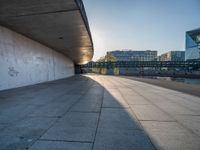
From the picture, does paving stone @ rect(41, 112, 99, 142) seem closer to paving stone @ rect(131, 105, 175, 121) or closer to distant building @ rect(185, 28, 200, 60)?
paving stone @ rect(131, 105, 175, 121)

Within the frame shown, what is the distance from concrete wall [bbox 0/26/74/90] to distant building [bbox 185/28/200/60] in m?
100.0

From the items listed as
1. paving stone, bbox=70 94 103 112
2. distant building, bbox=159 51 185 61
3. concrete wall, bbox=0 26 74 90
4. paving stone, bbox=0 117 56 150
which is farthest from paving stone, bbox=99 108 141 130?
distant building, bbox=159 51 185 61

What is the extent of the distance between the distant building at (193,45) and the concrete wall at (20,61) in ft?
328

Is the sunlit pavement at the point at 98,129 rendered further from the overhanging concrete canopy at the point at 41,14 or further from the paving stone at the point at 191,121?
the overhanging concrete canopy at the point at 41,14

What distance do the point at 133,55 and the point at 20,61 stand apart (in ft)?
597

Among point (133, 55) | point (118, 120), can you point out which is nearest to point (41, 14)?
point (118, 120)

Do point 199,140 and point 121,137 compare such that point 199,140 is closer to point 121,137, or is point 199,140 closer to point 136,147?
point 136,147

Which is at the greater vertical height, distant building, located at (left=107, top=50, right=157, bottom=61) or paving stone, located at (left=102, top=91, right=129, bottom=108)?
distant building, located at (left=107, top=50, right=157, bottom=61)

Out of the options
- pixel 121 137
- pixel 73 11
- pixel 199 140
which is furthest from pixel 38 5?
pixel 199 140

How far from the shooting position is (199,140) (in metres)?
3.37

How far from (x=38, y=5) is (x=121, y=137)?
25.9 feet

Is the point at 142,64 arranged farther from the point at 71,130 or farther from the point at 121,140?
the point at 121,140

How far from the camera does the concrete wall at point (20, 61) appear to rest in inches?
449

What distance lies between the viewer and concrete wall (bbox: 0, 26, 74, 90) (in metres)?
11.4
